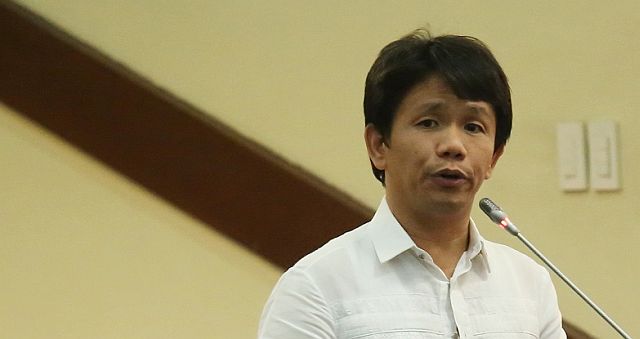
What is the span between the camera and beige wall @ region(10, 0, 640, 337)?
2.04 metres

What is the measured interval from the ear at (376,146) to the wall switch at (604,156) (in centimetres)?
80

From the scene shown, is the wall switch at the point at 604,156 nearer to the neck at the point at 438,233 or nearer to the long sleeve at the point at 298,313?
the neck at the point at 438,233

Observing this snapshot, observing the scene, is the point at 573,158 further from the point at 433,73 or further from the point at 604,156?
the point at 433,73

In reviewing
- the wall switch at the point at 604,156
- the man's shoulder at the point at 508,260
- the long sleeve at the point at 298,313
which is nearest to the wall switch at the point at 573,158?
the wall switch at the point at 604,156

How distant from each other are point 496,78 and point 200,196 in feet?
2.94

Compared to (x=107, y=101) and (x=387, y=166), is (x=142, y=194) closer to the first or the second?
(x=107, y=101)

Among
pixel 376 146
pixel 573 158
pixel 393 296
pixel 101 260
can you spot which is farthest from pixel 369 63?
pixel 393 296

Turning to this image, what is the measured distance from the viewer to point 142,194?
2117 mm

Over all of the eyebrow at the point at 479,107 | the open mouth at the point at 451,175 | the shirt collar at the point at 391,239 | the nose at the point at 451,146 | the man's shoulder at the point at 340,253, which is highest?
the eyebrow at the point at 479,107

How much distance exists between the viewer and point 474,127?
128 cm

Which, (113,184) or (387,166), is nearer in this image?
(387,166)

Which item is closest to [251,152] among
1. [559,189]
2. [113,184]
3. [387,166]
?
[113,184]

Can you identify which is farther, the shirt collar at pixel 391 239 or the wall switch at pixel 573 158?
the wall switch at pixel 573 158

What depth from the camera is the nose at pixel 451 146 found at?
1246 millimetres
